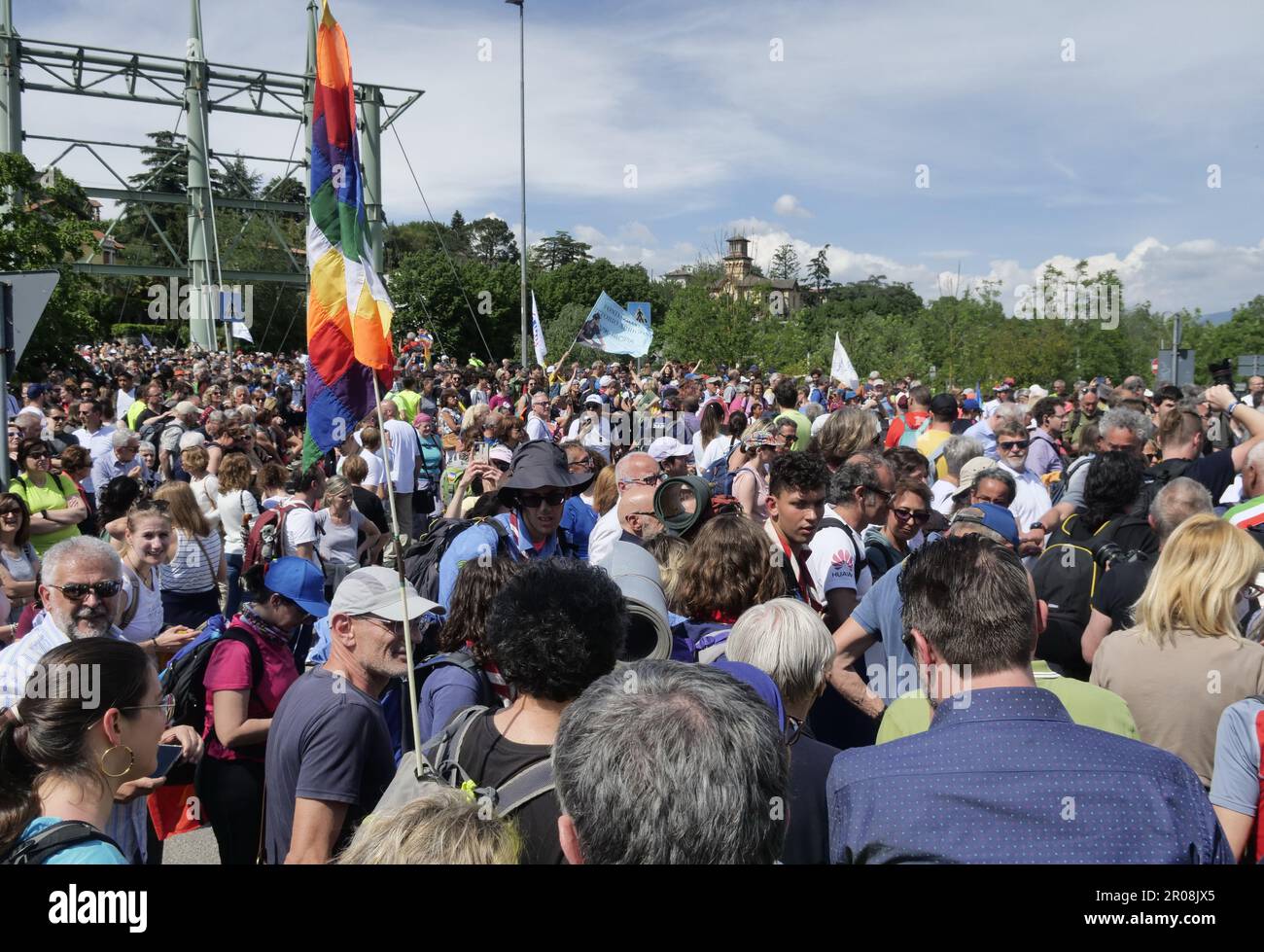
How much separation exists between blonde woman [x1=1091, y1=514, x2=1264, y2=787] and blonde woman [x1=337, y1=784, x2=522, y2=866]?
2.41m

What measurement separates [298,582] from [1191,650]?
3.18 meters

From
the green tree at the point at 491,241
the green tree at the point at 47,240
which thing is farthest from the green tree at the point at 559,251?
the green tree at the point at 47,240

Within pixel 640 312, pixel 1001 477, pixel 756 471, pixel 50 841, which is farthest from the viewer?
pixel 640 312

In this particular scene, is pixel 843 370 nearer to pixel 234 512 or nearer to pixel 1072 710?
pixel 234 512

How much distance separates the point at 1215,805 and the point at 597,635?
1.73m

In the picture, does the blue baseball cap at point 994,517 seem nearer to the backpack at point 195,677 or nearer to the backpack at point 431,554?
the backpack at point 431,554

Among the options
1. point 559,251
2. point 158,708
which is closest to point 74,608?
point 158,708

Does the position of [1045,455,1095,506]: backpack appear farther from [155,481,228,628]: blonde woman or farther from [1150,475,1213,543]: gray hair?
[155,481,228,628]: blonde woman

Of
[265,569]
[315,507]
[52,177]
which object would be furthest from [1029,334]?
[265,569]

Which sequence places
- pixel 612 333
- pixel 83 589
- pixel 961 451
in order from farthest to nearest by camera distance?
pixel 612 333 → pixel 961 451 → pixel 83 589

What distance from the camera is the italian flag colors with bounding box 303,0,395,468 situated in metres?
4.02

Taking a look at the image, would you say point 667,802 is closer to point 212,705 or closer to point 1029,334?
point 212,705

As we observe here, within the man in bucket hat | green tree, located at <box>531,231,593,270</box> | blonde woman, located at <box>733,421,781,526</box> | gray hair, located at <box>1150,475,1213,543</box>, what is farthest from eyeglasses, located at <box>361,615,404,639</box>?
green tree, located at <box>531,231,593,270</box>

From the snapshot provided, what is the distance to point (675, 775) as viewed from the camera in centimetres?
168
